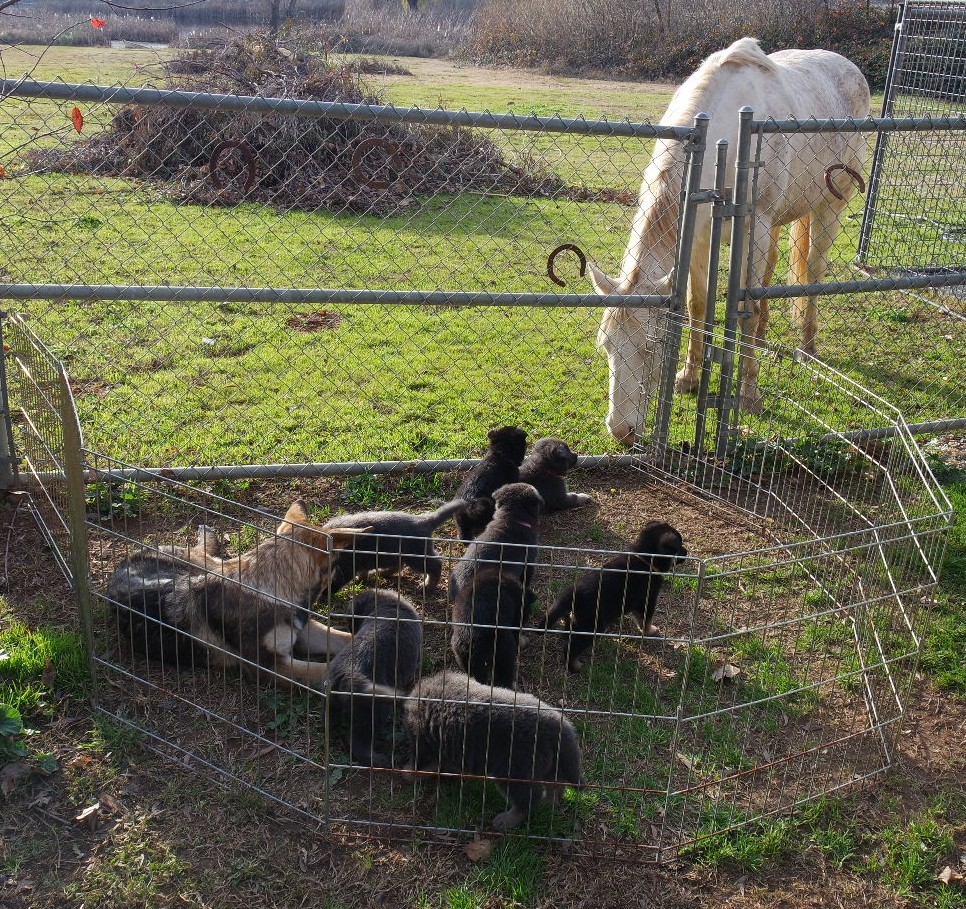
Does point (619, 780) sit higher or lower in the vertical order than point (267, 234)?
lower

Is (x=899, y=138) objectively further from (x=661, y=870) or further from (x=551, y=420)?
(x=661, y=870)

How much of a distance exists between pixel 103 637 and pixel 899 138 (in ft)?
38.5

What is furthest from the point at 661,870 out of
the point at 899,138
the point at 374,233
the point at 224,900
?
the point at 899,138

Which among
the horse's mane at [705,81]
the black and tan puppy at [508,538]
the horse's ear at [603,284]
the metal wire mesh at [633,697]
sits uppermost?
the horse's mane at [705,81]

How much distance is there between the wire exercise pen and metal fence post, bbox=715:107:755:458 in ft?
0.27

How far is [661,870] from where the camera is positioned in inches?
138

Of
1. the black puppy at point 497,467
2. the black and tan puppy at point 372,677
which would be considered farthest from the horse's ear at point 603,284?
the black and tan puppy at point 372,677

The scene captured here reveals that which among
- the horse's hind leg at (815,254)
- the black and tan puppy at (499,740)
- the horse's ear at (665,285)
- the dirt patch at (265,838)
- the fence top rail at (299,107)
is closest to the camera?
the dirt patch at (265,838)

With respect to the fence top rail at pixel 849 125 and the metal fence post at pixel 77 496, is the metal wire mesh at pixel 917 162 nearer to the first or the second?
the fence top rail at pixel 849 125

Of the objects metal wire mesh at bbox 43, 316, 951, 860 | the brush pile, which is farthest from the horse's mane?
the brush pile

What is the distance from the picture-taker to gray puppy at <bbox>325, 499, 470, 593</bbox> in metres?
4.91

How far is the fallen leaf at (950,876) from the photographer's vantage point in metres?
3.51

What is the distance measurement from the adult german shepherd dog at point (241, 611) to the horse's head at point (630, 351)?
8.91 feet

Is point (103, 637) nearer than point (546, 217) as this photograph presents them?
Yes
